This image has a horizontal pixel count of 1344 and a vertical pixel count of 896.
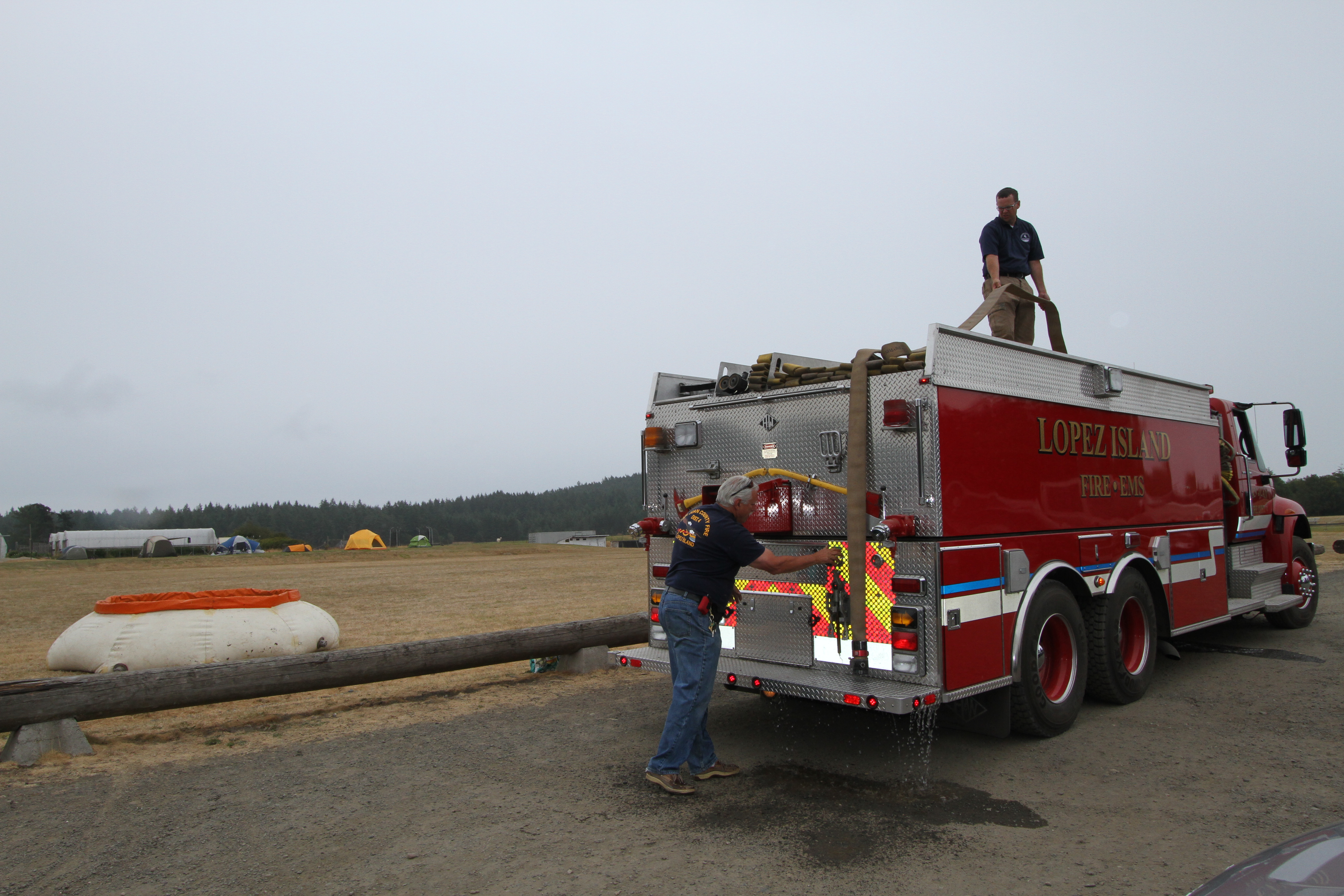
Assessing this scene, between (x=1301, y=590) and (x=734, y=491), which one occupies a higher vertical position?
(x=734, y=491)

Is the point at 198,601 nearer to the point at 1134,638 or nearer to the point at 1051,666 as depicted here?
the point at 1051,666

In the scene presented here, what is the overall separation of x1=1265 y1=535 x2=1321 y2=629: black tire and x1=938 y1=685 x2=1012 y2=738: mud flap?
6.39 m

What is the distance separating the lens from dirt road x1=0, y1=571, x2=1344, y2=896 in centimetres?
412

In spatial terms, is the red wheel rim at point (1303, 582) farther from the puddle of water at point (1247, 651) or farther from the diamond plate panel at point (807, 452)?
the diamond plate panel at point (807, 452)

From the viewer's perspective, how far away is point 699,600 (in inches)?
208

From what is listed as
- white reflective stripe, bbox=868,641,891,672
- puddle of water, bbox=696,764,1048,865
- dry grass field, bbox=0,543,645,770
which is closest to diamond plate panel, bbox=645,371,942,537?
white reflective stripe, bbox=868,641,891,672

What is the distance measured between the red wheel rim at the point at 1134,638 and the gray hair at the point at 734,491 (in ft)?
12.9

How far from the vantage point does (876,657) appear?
5543 millimetres

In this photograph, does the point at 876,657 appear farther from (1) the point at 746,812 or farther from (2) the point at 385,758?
(2) the point at 385,758

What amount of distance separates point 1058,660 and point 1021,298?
3.02 metres

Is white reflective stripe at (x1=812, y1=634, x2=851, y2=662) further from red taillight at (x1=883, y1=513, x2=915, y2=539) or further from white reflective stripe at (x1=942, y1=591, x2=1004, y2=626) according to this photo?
red taillight at (x1=883, y1=513, x2=915, y2=539)

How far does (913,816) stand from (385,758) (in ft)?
11.8

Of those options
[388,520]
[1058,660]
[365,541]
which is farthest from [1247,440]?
[388,520]

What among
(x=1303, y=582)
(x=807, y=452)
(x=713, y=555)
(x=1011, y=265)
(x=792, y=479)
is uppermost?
(x=1011, y=265)
